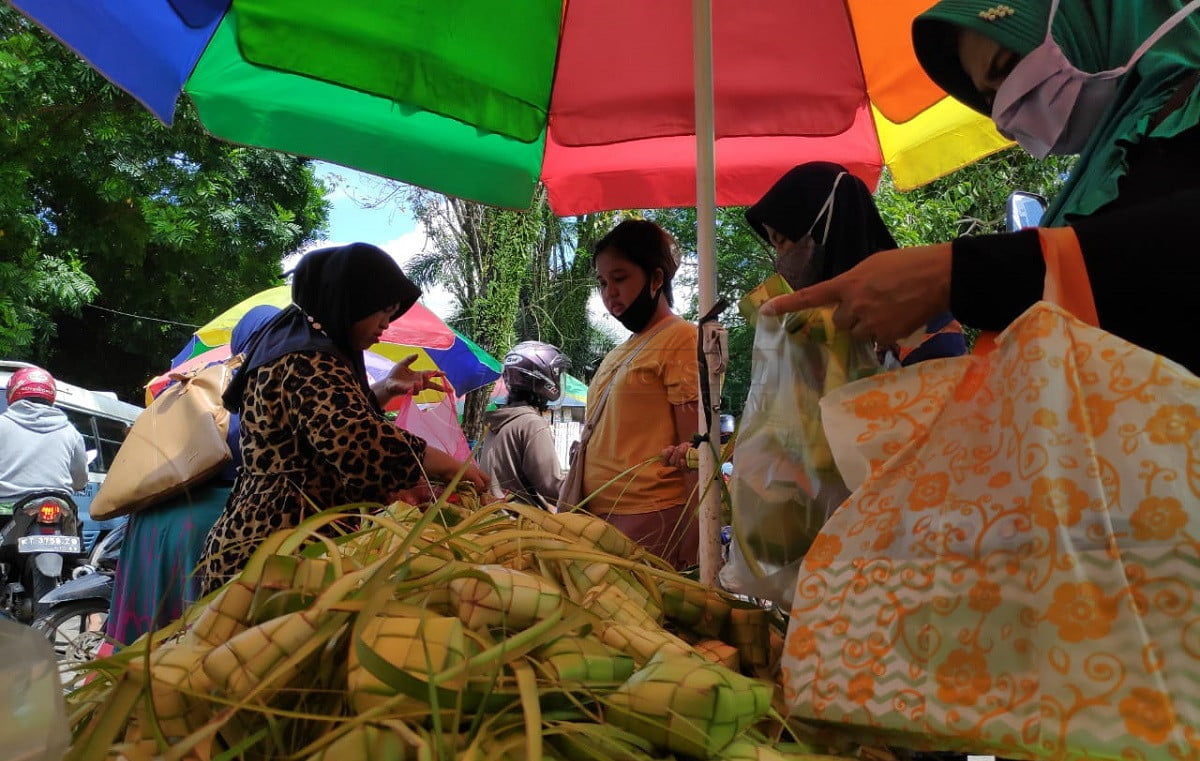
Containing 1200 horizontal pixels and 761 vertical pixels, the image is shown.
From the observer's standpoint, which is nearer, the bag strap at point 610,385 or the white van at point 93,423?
the bag strap at point 610,385

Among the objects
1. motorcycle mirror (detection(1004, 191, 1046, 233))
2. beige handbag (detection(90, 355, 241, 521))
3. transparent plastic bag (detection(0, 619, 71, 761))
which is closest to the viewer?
transparent plastic bag (detection(0, 619, 71, 761))

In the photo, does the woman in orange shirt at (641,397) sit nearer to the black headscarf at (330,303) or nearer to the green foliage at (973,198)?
the black headscarf at (330,303)

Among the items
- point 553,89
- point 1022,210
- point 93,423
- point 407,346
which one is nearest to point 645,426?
point 553,89

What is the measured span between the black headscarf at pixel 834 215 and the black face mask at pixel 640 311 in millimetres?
1318

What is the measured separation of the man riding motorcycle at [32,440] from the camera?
6.52m

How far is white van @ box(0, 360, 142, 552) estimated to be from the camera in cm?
872

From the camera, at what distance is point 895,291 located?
1022mm

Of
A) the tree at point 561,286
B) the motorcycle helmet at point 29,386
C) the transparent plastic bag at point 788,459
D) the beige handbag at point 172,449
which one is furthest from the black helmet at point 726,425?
the tree at point 561,286

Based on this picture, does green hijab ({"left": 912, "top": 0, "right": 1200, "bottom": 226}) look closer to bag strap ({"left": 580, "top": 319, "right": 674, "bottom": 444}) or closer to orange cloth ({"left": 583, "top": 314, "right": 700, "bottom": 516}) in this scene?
orange cloth ({"left": 583, "top": 314, "right": 700, "bottom": 516})

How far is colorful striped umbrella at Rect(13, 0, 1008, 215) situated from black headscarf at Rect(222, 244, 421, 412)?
44 cm

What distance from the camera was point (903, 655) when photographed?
2.73ft

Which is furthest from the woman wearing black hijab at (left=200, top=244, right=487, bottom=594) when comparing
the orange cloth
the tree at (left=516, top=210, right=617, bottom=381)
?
the tree at (left=516, top=210, right=617, bottom=381)

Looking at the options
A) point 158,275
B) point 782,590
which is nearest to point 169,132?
point 158,275

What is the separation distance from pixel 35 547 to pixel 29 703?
6447mm
